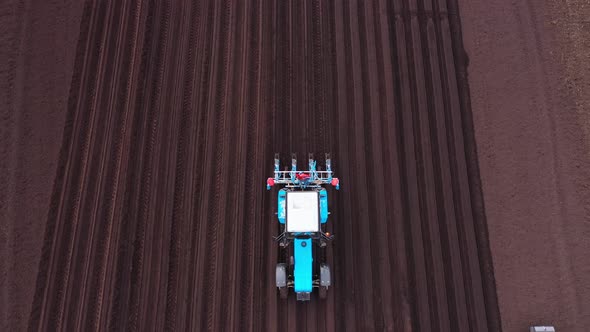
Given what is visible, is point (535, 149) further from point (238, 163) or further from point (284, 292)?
point (238, 163)

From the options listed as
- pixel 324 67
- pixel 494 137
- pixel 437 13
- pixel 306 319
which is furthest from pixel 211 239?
pixel 437 13

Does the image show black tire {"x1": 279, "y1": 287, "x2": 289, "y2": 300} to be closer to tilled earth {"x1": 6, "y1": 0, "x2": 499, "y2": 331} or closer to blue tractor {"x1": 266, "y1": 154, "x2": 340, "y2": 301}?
blue tractor {"x1": 266, "y1": 154, "x2": 340, "y2": 301}

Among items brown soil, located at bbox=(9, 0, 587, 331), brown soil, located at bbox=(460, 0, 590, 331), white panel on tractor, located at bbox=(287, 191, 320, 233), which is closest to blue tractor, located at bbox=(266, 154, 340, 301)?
white panel on tractor, located at bbox=(287, 191, 320, 233)

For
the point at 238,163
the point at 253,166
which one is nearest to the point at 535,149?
the point at 253,166

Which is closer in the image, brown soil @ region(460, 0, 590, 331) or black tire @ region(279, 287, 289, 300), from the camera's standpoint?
black tire @ region(279, 287, 289, 300)

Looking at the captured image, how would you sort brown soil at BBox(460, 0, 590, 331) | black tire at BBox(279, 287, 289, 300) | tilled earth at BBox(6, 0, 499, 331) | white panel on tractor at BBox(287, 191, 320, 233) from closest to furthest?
white panel on tractor at BBox(287, 191, 320, 233)
black tire at BBox(279, 287, 289, 300)
tilled earth at BBox(6, 0, 499, 331)
brown soil at BBox(460, 0, 590, 331)

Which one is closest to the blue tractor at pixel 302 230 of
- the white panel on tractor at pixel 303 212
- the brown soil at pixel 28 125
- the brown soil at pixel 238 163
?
the white panel on tractor at pixel 303 212

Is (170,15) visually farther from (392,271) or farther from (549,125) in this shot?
(549,125)
